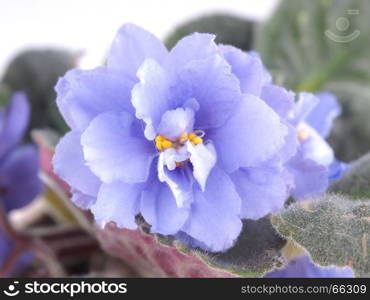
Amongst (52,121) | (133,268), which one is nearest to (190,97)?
(133,268)

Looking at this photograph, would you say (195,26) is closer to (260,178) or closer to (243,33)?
(243,33)

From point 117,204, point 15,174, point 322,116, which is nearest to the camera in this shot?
point 117,204

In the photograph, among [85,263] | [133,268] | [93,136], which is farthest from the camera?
[85,263]

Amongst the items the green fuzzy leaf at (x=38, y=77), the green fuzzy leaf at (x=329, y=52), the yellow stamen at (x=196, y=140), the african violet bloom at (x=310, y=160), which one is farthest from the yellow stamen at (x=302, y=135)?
the green fuzzy leaf at (x=38, y=77)

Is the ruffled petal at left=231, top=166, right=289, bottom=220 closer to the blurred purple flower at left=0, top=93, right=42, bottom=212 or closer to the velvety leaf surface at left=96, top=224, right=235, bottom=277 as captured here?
the velvety leaf surface at left=96, top=224, right=235, bottom=277

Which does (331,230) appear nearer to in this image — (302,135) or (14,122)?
(302,135)

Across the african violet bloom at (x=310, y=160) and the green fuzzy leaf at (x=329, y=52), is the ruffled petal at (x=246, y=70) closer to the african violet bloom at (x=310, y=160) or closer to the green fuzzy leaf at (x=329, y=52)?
the african violet bloom at (x=310, y=160)

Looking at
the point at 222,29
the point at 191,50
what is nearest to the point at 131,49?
the point at 191,50
